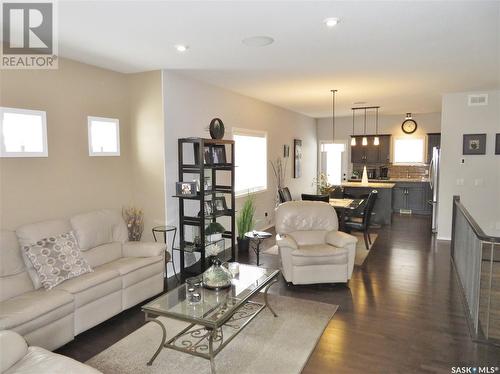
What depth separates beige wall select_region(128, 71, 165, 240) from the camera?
4634mm

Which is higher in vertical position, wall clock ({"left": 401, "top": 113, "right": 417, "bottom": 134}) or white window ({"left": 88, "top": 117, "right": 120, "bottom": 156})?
wall clock ({"left": 401, "top": 113, "right": 417, "bottom": 134})

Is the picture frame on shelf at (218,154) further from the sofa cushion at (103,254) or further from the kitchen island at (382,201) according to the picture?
the kitchen island at (382,201)

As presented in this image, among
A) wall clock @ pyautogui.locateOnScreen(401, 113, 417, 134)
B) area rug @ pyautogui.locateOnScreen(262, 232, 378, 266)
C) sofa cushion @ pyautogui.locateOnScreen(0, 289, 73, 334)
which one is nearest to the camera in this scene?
sofa cushion @ pyautogui.locateOnScreen(0, 289, 73, 334)

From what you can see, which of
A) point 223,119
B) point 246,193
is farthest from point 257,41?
point 246,193

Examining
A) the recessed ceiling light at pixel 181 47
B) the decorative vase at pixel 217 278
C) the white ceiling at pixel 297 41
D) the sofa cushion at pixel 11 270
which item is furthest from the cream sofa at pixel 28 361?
the recessed ceiling light at pixel 181 47

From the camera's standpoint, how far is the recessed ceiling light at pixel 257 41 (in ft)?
10.9

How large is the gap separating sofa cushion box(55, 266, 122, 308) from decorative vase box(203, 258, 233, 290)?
0.96 meters

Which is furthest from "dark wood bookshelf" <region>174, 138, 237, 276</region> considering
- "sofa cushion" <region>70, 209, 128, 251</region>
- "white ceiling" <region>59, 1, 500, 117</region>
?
"white ceiling" <region>59, 1, 500, 117</region>

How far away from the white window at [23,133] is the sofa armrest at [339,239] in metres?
3.53

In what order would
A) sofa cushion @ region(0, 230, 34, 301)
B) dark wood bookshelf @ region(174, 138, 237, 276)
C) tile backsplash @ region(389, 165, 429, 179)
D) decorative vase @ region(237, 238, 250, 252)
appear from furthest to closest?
tile backsplash @ region(389, 165, 429, 179) → decorative vase @ region(237, 238, 250, 252) → dark wood bookshelf @ region(174, 138, 237, 276) → sofa cushion @ region(0, 230, 34, 301)

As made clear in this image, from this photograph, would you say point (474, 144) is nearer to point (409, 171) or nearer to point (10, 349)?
point (409, 171)

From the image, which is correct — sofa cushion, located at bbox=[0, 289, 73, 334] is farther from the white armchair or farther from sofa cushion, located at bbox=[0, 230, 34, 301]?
the white armchair

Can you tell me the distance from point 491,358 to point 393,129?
801cm

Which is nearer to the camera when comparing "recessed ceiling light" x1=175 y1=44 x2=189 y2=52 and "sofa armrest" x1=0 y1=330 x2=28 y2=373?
"sofa armrest" x1=0 y1=330 x2=28 y2=373
